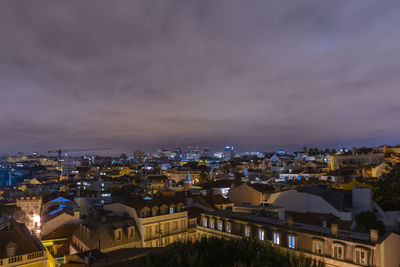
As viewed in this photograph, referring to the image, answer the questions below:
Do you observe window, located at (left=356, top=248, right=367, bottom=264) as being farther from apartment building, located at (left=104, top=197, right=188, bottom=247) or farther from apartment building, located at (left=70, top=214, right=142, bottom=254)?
apartment building, located at (left=70, top=214, right=142, bottom=254)

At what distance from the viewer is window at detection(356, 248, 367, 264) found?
61.7ft

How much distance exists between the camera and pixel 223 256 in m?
16.4

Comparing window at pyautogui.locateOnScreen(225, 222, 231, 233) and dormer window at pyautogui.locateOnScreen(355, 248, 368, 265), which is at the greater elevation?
dormer window at pyautogui.locateOnScreen(355, 248, 368, 265)

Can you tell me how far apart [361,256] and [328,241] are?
233 centimetres

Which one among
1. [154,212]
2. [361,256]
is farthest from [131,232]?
[361,256]

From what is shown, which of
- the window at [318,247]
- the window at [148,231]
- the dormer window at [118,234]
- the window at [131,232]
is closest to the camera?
the window at [318,247]

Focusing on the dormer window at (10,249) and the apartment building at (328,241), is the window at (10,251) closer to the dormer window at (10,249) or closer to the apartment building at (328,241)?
the dormer window at (10,249)

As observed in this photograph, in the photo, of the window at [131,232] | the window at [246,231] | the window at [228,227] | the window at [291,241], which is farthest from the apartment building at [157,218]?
the window at [291,241]

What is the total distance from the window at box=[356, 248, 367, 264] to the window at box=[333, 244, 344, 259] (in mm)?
1010

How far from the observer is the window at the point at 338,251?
19.8 metres

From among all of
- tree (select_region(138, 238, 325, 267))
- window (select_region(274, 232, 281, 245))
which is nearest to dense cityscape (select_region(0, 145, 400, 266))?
window (select_region(274, 232, 281, 245))

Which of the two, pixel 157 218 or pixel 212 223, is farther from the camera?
pixel 157 218

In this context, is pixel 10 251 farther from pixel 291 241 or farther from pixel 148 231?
pixel 291 241

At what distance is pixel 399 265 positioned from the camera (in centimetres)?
2059
